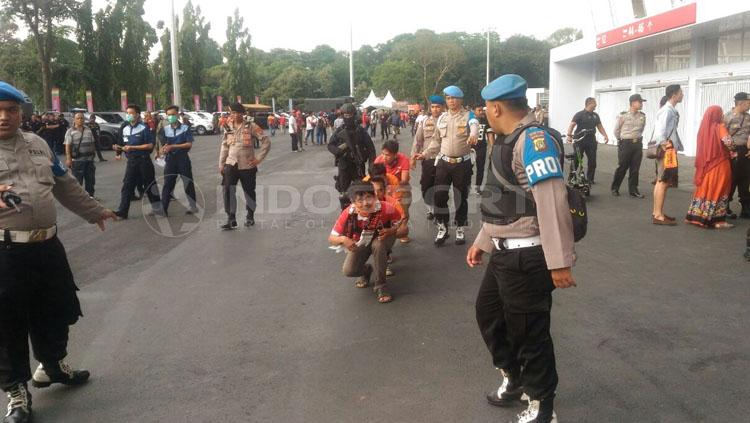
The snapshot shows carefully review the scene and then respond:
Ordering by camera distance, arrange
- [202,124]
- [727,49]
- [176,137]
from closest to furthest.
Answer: [176,137] → [727,49] → [202,124]

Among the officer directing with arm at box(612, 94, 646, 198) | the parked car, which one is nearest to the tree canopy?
the parked car

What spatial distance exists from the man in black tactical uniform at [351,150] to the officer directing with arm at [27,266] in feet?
13.2

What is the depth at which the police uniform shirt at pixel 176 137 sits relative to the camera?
9.71 meters

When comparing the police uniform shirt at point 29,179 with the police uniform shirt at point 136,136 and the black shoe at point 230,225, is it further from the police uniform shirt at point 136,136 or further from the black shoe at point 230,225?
the police uniform shirt at point 136,136

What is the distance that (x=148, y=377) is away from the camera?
3.85 meters

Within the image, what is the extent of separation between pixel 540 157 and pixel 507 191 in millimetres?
283

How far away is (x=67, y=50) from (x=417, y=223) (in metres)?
45.6

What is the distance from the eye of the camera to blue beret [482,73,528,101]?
9.86ft

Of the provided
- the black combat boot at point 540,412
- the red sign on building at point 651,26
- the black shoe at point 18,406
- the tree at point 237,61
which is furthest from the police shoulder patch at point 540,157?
the tree at point 237,61

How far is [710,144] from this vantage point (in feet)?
25.1

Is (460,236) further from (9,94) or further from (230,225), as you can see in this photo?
(9,94)

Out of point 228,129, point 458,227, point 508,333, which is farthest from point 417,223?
point 508,333

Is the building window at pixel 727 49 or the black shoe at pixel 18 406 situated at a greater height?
the building window at pixel 727 49

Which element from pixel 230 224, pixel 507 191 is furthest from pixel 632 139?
pixel 507 191
